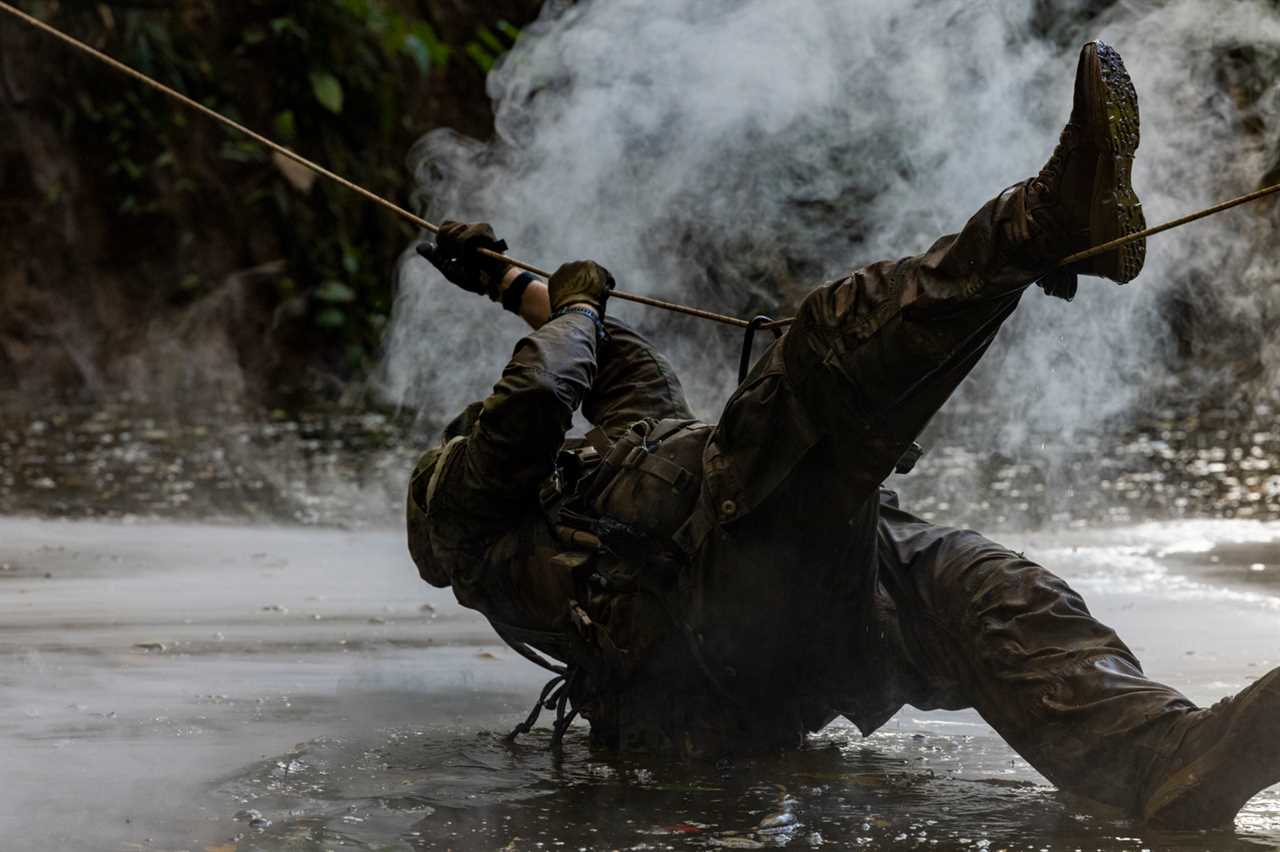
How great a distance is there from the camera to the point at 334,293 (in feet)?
44.0

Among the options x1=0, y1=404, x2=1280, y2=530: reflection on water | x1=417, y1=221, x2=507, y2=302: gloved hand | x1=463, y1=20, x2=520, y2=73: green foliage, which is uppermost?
x1=463, y1=20, x2=520, y2=73: green foliage

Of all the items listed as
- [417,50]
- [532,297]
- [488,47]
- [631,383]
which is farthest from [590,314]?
[488,47]

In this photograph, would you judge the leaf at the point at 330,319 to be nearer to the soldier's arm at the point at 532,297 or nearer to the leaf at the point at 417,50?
the leaf at the point at 417,50

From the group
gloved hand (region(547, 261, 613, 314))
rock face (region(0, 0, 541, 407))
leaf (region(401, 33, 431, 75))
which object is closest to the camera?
gloved hand (region(547, 261, 613, 314))

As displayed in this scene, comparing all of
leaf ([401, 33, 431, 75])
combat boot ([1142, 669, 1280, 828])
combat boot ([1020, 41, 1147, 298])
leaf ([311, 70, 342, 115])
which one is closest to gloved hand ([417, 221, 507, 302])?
combat boot ([1020, 41, 1147, 298])

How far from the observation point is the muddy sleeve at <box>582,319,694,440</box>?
420 cm

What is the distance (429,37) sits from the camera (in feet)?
48.8

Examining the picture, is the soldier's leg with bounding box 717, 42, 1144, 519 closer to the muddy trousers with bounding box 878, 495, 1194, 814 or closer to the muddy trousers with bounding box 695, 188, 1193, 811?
the muddy trousers with bounding box 695, 188, 1193, 811

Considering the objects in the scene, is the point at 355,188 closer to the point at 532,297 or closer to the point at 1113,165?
the point at 532,297

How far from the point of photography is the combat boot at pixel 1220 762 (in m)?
2.90

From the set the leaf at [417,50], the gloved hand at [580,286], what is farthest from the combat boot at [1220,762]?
the leaf at [417,50]

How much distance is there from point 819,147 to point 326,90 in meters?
7.32

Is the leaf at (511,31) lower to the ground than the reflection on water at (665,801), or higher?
higher

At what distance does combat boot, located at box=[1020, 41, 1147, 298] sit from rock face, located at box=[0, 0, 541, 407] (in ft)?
33.2
